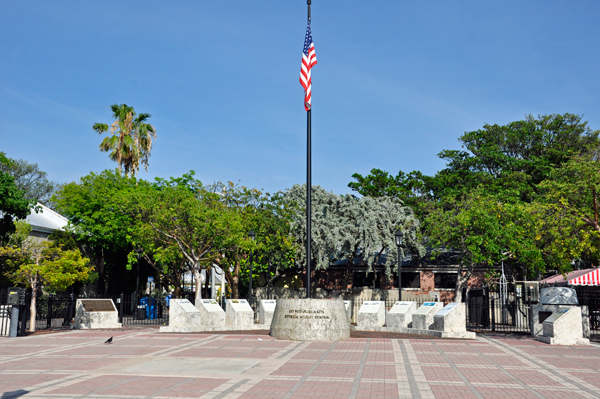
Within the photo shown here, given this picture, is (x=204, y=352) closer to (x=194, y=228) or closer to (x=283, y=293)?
(x=194, y=228)

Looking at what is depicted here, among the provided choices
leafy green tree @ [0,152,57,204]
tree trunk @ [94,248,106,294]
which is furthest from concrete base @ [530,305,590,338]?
leafy green tree @ [0,152,57,204]

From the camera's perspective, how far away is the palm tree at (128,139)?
122 ft

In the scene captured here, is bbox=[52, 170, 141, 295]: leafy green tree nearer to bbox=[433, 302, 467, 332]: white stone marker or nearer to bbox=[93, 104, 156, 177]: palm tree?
bbox=[93, 104, 156, 177]: palm tree

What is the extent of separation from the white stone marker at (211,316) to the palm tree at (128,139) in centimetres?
1996

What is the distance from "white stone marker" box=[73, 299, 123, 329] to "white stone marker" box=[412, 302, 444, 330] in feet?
40.1

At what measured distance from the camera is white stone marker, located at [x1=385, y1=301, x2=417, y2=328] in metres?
20.9

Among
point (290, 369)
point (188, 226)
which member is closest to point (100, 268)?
point (188, 226)

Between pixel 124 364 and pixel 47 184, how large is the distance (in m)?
50.9

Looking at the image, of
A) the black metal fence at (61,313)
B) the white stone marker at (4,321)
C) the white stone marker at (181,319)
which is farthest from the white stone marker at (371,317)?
the white stone marker at (4,321)

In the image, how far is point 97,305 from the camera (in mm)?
21547

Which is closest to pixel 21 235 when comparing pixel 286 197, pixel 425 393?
pixel 286 197

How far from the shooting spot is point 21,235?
2781 cm

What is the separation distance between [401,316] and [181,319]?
8725 millimetres

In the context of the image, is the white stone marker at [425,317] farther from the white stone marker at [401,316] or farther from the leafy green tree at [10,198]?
the leafy green tree at [10,198]
